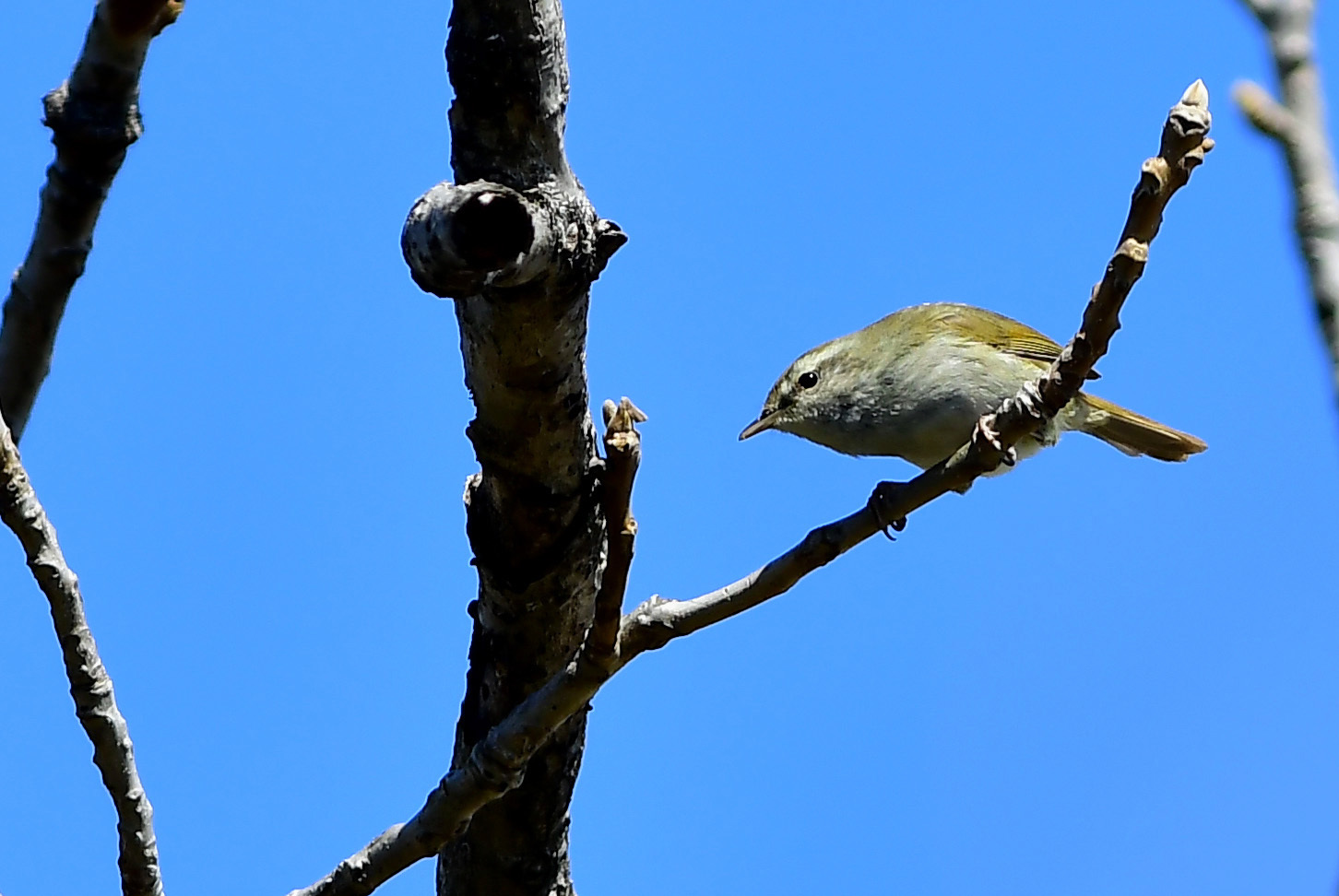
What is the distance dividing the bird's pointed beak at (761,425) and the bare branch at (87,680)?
12.7 feet

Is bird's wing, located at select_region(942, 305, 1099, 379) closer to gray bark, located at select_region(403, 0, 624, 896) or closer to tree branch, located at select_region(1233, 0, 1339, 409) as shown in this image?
gray bark, located at select_region(403, 0, 624, 896)

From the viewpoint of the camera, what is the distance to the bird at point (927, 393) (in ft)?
19.6

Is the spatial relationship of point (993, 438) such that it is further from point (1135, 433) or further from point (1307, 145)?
point (1135, 433)

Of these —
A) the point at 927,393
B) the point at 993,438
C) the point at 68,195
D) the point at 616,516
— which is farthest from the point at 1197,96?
the point at 927,393

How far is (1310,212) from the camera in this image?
173 centimetres

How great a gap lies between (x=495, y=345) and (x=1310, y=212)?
2.36 m

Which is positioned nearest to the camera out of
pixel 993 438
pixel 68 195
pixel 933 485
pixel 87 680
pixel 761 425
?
pixel 68 195

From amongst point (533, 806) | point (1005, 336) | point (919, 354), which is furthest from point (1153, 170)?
point (1005, 336)

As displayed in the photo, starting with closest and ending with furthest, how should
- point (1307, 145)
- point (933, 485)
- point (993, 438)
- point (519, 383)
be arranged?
point (1307, 145), point (993, 438), point (933, 485), point (519, 383)

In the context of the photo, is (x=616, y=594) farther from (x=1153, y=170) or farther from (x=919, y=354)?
(x=919, y=354)

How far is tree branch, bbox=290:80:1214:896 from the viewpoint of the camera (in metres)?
3.27

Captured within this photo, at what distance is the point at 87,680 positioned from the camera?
3033 millimetres

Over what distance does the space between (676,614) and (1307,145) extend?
1.95 m

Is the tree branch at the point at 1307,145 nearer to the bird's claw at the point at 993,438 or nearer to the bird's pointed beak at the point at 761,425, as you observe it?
the bird's claw at the point at 993,438
